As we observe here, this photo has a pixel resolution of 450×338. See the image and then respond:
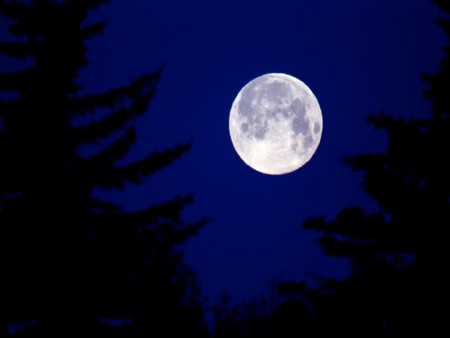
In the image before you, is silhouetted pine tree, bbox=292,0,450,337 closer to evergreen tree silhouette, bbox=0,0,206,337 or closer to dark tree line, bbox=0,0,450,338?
dark tree line, bbox=0,0,450,338

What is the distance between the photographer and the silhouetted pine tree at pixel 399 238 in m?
7.02

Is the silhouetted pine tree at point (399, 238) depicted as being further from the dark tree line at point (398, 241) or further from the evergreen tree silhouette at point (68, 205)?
the evergreen tree silhouette at point (68, 205)

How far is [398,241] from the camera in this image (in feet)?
25.4

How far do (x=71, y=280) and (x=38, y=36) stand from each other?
4895 mm

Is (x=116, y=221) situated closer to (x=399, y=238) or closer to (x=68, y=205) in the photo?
(x=68, y=205)

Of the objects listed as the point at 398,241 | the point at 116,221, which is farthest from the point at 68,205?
the point at 398,241

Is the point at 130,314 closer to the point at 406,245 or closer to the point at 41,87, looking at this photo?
the point at 41,87

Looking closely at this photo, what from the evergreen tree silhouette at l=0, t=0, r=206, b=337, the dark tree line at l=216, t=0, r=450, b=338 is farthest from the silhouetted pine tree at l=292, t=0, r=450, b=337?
the evergreen tree silhouette at l=0, t=0, r=206, b=337

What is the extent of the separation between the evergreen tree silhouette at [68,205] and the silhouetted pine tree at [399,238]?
318 cm

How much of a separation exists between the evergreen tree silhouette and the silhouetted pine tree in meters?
3.18

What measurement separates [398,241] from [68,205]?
6143 millimetres

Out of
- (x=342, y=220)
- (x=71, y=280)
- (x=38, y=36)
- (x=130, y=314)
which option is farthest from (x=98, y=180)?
(x=342, y=220)

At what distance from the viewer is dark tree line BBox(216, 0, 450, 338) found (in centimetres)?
702

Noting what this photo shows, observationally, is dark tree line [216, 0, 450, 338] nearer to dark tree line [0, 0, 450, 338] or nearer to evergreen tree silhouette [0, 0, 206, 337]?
dark tree line [0, 0, 450, 338]
